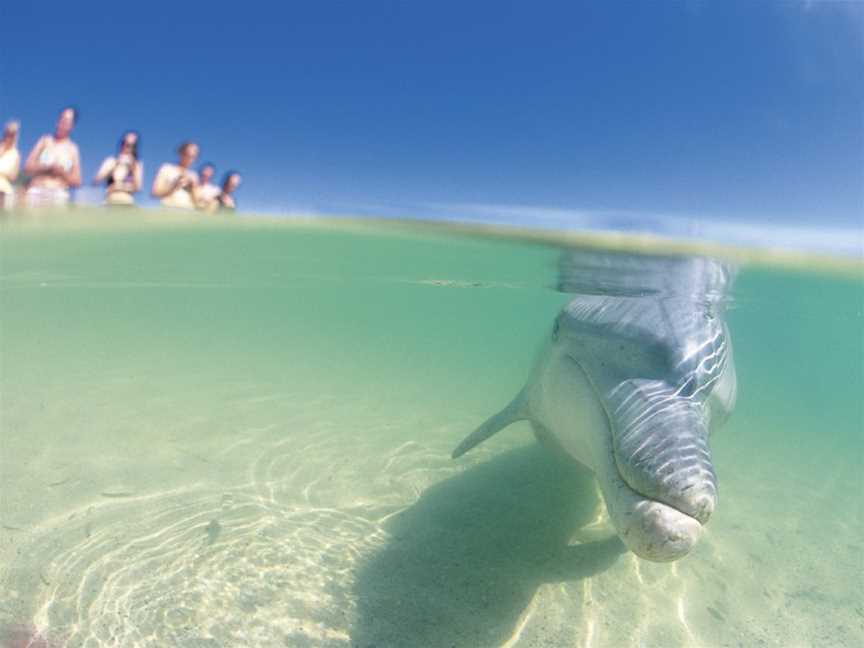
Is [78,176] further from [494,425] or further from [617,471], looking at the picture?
[617,471]

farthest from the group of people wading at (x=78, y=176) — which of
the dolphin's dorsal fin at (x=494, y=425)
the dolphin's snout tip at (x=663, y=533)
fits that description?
the dolphin's snout tip at (x=663, y=533)

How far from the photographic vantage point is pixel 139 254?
Result: 16766 millimetres

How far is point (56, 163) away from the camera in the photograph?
7.74 metres

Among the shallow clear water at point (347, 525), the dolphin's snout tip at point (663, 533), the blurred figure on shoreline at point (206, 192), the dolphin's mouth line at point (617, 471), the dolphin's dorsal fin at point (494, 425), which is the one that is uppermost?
the blurred figure on shoreline at point (206, 192)

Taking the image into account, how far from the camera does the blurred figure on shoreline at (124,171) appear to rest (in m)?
7.66

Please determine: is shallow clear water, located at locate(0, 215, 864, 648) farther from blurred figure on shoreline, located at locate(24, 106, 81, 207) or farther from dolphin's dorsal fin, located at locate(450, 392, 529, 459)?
blurred figure on shoreline, located at locate(24, 106, 81, 207)

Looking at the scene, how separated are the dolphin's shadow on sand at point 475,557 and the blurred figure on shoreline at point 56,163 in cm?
685

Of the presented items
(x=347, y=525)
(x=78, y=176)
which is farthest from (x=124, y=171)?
(x=347, y=525)

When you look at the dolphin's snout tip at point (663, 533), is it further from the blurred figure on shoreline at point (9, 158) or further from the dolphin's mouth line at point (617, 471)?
the blurred figure on shoreline at point (9, 158)

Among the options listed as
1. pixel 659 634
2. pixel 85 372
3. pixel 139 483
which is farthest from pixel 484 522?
pixel 85 372

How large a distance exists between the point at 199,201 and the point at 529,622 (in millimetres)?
9053

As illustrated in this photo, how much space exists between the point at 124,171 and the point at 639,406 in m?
7.90

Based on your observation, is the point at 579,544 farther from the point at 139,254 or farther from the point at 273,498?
the point at 139,254

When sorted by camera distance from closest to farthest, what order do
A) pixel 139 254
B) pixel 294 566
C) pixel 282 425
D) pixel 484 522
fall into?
pixel 294 566 → pixel 484 522 → pixel 282 425 → pixel 139 254
